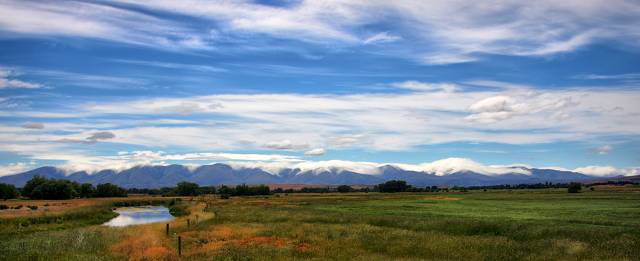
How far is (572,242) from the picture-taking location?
36344 mm

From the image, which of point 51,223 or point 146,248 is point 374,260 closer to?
point 146,248

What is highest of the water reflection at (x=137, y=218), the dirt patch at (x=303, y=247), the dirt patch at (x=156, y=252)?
the dirt patch at (x=156, y=252)

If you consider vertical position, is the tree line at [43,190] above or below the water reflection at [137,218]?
above

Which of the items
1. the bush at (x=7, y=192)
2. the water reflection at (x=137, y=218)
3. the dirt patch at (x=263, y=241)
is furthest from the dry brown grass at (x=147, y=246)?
the bush at (x=7, y=192)

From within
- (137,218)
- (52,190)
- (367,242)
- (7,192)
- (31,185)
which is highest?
(31,185)

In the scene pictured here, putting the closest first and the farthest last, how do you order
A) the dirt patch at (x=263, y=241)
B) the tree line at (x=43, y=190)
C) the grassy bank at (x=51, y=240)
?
the grassy bank at (x=51, y=240), the dirt patch at (x=263, y=241), the tree line at (x=43, y=190)

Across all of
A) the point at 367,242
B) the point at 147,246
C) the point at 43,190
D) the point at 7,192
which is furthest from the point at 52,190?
the point at 367,242

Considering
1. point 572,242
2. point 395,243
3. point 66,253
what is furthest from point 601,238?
point 66,253

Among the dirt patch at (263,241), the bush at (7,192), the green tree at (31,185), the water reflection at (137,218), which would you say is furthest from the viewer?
the green tree at (31,185)

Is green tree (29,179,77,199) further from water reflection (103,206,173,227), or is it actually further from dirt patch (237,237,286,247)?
dirt patch (237,237,286,247)

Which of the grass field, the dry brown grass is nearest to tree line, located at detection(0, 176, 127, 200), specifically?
the grass field

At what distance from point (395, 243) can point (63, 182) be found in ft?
491

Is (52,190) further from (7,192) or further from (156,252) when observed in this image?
(156,252)

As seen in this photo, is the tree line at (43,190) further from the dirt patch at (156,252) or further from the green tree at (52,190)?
the dirt patch at (156,252)
